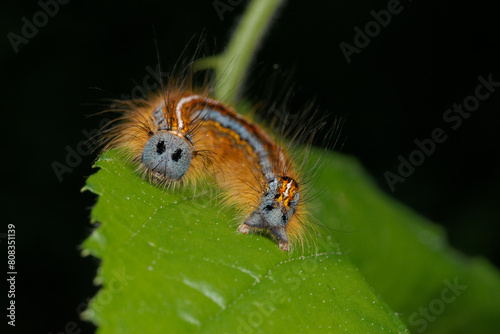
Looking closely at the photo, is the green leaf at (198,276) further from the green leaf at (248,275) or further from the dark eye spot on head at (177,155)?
the dark eye spot on head at (177,155)

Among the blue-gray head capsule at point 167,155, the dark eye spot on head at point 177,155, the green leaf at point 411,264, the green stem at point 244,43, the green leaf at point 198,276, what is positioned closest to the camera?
the green leaf at point 198,276

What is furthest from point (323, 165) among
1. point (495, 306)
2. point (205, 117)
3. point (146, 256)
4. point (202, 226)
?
point (146, 256)

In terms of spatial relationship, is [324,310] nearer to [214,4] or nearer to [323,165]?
[323,165]

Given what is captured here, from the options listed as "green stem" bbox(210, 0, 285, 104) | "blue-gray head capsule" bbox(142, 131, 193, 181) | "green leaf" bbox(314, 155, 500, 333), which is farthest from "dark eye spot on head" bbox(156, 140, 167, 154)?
"green leaf" bbox(314, 155, 500, 333)

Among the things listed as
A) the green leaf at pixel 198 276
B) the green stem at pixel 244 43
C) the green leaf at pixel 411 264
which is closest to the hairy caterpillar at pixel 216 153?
the green leaf at pixel 198 276

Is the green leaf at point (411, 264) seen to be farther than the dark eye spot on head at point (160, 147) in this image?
Yes

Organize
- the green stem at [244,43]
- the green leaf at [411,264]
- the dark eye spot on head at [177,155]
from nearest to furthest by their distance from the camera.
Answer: the dark eye spot on head at [177,155], the green stem at [244,43], the green leaf at [411,264]
